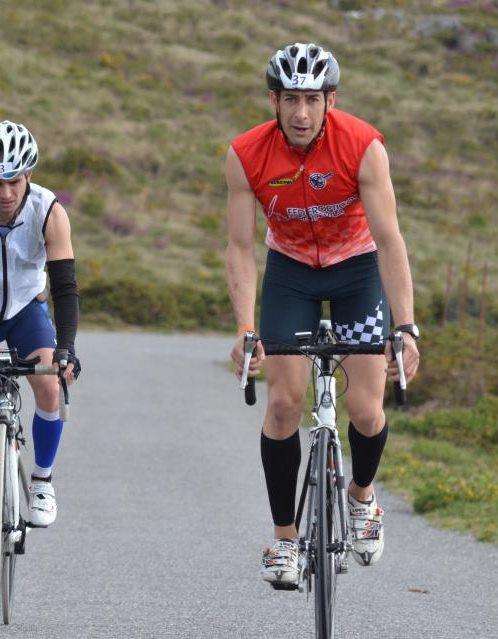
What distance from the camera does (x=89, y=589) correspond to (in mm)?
7031

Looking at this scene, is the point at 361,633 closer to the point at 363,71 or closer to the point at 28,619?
the point at 28,619

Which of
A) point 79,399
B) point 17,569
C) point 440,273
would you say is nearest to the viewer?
point 17,569

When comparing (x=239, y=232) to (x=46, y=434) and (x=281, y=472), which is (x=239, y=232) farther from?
(x=46, y=434)

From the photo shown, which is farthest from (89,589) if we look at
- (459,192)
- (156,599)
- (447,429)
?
(459,192)

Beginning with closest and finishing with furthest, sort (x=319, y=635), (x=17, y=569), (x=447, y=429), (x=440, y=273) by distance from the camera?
(x=319, y=635), (x=17, y=569), (x=447, y=429), (x=440, y=273)

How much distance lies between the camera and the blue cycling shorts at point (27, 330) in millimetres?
6367

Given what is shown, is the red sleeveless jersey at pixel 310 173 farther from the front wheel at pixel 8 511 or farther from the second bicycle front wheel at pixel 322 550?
the front wheel at pixel 8 511

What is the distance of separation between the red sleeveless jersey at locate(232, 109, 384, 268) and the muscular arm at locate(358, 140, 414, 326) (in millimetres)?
56

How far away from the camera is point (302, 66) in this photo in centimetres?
540

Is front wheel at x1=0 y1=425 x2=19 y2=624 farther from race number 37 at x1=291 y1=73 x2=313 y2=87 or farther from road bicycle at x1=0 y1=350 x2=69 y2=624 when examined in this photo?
race number 37 at x1=291 y1=73 x2=313 y2=87

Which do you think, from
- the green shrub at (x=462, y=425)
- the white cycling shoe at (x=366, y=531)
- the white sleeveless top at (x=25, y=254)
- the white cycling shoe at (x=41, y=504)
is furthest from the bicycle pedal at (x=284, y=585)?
the green shrub at (x=462, y=425)

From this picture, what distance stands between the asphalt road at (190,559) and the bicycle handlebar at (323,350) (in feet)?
4.45

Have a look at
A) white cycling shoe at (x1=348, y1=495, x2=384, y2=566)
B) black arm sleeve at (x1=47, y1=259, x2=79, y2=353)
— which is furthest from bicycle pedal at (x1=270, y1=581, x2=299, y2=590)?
black arm sleeve at (x1=47, y1=259, x2=79, y2=353)

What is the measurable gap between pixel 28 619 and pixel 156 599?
2.51ft
